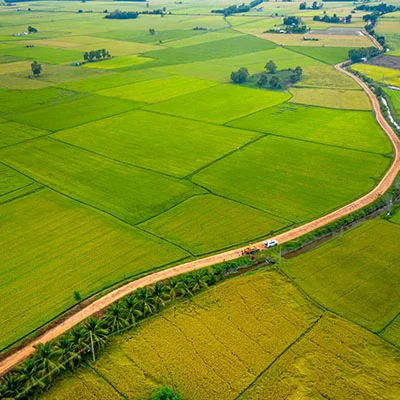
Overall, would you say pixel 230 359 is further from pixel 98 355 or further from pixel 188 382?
pixel 98 355

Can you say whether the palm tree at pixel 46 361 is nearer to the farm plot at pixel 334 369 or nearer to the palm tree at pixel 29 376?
the palm tree at pixel 29 376

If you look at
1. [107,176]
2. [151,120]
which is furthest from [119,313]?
[151,120]

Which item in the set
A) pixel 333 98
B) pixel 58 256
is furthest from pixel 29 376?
pixel 333 98

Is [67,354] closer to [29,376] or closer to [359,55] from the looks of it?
[29,376]

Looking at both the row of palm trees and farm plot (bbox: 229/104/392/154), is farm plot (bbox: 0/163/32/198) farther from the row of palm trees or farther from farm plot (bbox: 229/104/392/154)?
farm plot (bbox: 229/104/392/154)

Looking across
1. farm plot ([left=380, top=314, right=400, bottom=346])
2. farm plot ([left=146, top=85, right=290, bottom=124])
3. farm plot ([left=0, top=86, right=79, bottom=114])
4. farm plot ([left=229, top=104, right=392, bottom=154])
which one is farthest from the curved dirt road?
farm plot ([left=0, top=86, right=79, bottom=114])

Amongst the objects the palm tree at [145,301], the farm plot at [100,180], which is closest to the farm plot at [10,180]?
the farm plot at [100,180]
